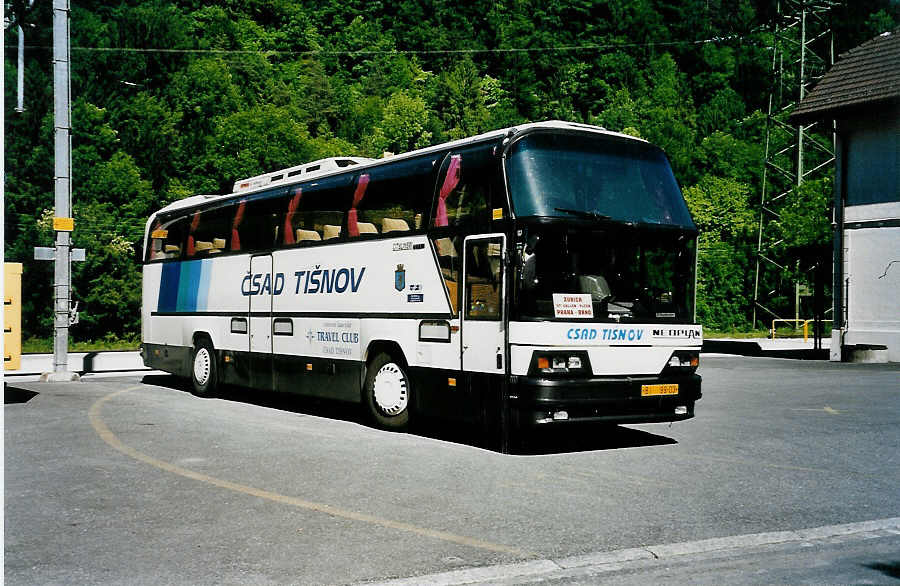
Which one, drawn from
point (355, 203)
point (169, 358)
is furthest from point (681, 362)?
point (169, 358)

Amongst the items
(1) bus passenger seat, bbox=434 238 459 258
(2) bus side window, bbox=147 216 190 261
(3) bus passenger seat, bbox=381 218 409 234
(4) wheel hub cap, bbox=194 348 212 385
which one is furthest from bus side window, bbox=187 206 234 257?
(1) bus passenger seat, bbox=434 238 459 258

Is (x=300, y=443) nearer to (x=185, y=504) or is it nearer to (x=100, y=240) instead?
(x=185, y=504)

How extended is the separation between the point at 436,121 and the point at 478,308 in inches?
2484

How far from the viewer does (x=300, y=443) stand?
1120 centimetres

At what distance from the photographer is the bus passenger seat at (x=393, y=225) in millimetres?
12262

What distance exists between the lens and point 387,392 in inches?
491

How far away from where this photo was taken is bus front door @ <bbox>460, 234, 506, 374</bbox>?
10.4 m

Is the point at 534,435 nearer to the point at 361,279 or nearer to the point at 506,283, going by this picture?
the point at 506,283

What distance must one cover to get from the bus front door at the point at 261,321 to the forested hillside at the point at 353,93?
131 feet

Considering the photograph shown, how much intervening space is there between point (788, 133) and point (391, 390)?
5697 centimetres

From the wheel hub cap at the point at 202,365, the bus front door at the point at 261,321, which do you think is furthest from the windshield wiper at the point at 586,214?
the wheel hub cap at the point at 202,365

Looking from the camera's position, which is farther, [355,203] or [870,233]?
[870,233]

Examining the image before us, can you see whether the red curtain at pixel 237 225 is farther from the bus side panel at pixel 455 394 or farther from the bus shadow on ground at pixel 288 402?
the bus side panel at pixel 455 394

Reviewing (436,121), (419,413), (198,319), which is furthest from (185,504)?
(436,121)
